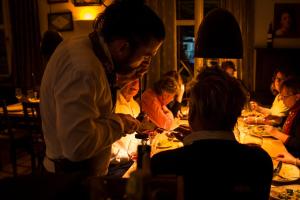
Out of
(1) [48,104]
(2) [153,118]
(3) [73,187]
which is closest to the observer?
(3) [73,187]

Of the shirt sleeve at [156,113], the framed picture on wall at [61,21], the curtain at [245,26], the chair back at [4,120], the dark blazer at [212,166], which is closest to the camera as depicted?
the dark blazer at [212,166]

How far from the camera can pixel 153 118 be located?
124 inches

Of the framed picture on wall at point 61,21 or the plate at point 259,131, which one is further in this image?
the framed picture on wall at point 61,21

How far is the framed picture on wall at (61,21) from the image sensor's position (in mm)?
5445

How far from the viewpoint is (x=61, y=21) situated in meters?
5.51

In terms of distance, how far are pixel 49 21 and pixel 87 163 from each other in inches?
189

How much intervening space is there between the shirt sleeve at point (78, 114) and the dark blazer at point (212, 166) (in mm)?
271

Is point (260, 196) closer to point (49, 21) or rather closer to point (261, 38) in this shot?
point (261, 38)

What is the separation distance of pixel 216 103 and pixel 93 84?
1.61 ft

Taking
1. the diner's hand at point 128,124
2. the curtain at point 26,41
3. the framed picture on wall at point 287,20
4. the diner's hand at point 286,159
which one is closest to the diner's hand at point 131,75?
the diner's hand at point 128,124

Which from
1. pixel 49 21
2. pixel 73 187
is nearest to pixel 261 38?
pixel 49 21

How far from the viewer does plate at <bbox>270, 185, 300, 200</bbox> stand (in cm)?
140

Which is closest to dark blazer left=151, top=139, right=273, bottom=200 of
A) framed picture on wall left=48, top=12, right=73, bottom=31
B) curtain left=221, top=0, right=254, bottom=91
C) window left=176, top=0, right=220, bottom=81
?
→ curtain left=221, top=0, right=254, bottom=91

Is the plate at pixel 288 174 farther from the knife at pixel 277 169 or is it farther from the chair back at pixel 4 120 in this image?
the chair back at pixel 4 120
